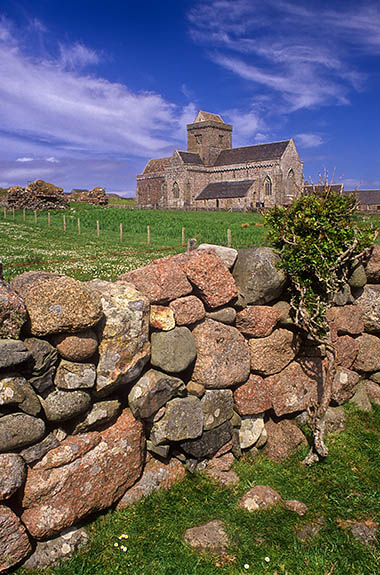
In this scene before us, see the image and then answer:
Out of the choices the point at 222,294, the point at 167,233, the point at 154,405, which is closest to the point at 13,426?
the point at 154,405

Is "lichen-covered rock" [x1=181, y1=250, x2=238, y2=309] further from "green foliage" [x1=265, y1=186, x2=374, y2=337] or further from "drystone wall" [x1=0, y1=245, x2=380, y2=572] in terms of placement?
"green foliage" [x1=265, y1=186, x2=374, y2=337]

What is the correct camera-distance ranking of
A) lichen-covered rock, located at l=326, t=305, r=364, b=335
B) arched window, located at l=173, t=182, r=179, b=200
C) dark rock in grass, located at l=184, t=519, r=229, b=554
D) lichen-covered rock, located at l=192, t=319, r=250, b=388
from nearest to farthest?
dark rock in grass, located at l=184, t=519, r=229, b=554 < lichen-covered rock, located at l=192, t=319, r=250, b=388 < lichen-covered rock, located at l=326, t=305, r=364, b=335 < arched window, located at l=173, t=182, r=179, b=200

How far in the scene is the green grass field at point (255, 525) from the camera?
16.8 feet

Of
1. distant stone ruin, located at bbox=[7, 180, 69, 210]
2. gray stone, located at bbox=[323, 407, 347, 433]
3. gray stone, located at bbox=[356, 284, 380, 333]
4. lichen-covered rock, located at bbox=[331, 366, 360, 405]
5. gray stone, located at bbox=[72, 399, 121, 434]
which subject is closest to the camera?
gray stone, located at bbox=[72, 399, 121, 434]

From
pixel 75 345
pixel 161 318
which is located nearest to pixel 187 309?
pixel 161 318

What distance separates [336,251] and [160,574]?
6.02 meters

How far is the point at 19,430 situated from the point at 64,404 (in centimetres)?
61

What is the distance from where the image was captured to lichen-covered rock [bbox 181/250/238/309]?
685cm

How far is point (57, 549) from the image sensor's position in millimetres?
5285

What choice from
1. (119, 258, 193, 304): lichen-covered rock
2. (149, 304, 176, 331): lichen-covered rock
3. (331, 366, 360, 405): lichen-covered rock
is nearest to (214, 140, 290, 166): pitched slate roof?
(331, 366, 360, 405): lichen-covered rock

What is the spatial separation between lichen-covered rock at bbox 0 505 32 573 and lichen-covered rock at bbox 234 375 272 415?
384cm

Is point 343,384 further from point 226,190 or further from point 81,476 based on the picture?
point 226,190

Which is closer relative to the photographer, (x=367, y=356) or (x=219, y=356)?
(x=219, y=356)

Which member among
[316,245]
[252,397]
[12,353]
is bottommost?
[252,397]
